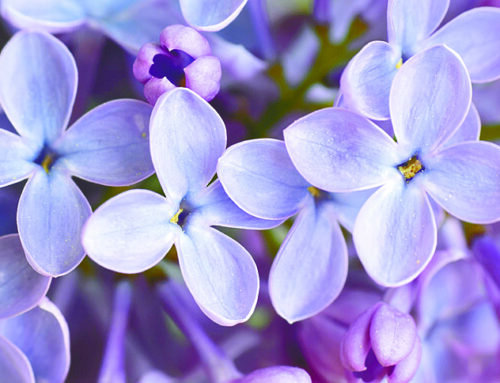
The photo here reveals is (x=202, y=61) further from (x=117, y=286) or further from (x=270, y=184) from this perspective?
(x=117, y=286)

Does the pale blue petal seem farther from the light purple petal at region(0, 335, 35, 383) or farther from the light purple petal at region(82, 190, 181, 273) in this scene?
the light purple petal at region(0, 335, 35, 383)

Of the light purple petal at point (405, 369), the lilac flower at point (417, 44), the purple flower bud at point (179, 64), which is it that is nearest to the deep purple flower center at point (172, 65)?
the purple flower bud at point (179, 64)

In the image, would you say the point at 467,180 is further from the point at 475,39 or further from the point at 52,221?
the point at 52,221

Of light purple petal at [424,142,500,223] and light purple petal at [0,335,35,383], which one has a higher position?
light purple petal at [424,142,500,223]

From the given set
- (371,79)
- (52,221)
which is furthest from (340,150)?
(52,221)

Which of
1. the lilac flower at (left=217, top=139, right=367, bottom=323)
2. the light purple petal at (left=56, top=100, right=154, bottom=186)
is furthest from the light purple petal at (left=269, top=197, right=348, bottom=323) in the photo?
the light purple petal at (left=56, top=100, right=154, bottom=186)

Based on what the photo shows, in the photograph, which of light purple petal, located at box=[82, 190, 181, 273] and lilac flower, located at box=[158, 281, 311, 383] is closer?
light purple petal, located at box=[82, 190, 181, 273]
